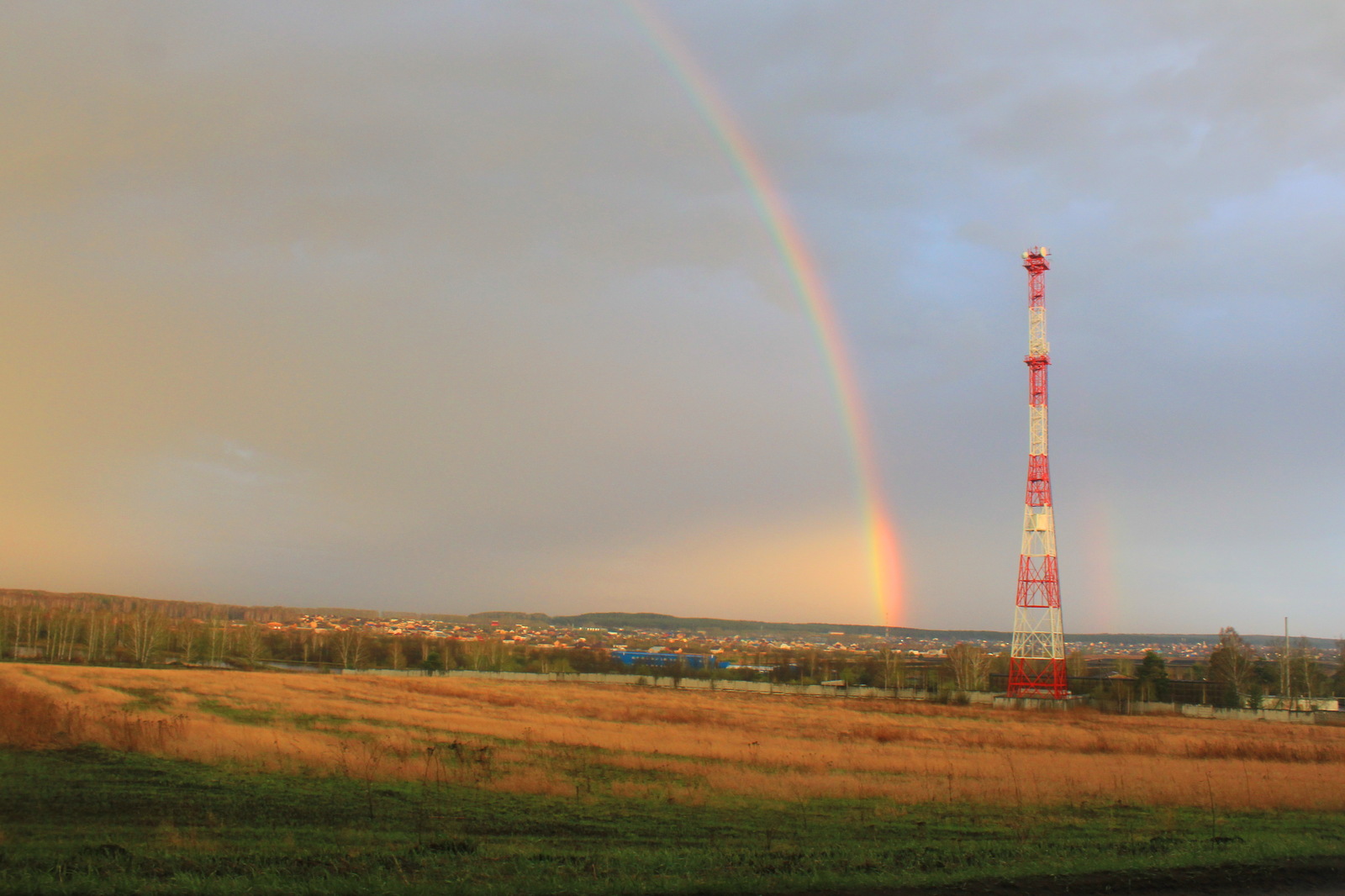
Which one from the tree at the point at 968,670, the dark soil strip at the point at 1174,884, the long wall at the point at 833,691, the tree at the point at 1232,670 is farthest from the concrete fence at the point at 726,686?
the dark soil strip at the point at 1174,884

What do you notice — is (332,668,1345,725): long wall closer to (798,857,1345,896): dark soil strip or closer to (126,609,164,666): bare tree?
(126,609,164,666): bare tree

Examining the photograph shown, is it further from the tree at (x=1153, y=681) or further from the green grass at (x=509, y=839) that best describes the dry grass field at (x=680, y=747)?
the tree at (x=1153, y=681)

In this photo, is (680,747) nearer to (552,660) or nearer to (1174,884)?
(1174,884)

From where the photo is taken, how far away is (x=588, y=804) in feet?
57.9

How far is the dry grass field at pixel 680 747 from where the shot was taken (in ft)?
67.8

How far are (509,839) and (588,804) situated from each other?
4199 millimetres

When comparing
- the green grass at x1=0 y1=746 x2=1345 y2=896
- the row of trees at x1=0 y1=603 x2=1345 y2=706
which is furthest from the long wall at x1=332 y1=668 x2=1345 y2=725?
the green grass at x1=0 y1=746 x2=1345 y2=896

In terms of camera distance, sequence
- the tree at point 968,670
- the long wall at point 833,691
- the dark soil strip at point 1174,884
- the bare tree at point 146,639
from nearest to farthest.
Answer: the dark soil strip at point 1174,884
the long wall at point 833,691
the tree at point 968,670
the bare tree at point 146,639

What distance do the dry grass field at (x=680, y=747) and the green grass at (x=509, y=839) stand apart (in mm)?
1510

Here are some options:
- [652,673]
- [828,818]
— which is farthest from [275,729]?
[652,673]

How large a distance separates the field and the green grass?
64 millimetres

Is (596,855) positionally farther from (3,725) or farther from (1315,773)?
(1315,773)

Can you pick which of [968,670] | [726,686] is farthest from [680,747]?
[968,670]

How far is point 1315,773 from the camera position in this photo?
1083 inches
